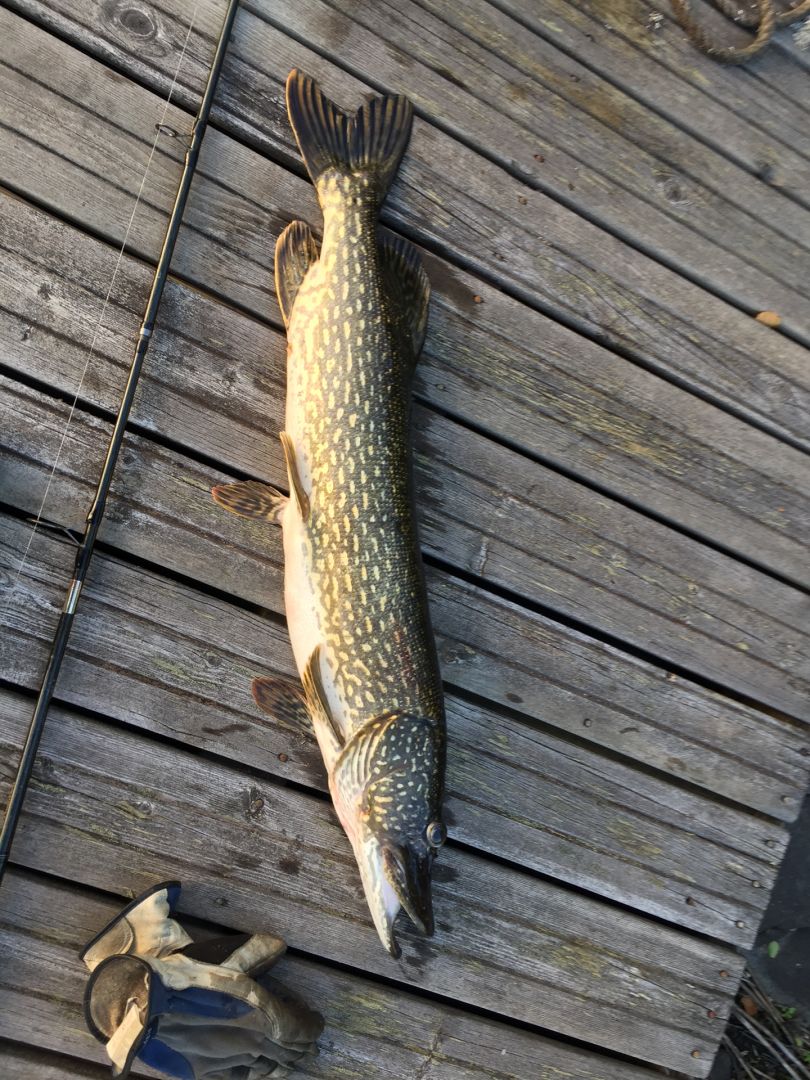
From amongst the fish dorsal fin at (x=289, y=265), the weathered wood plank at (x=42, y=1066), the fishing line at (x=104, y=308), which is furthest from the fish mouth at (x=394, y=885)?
the fish dorsal fin at (x=289, y=265)

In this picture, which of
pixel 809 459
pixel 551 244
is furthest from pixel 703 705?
pixel 551 244

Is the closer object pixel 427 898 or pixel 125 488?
pixel 427 898

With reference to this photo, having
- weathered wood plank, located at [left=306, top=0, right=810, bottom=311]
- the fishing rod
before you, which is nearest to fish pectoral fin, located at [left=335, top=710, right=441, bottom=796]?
the fishing rod

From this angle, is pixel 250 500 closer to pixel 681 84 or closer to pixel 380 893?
pixel 380 893

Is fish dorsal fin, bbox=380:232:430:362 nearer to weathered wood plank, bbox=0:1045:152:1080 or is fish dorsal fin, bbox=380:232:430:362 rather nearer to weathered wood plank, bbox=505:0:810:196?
weathered wood plank, bbox=505:0:810:196

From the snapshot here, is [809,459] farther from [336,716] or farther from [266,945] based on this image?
[266,945]

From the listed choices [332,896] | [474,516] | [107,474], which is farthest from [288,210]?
[332,896]
